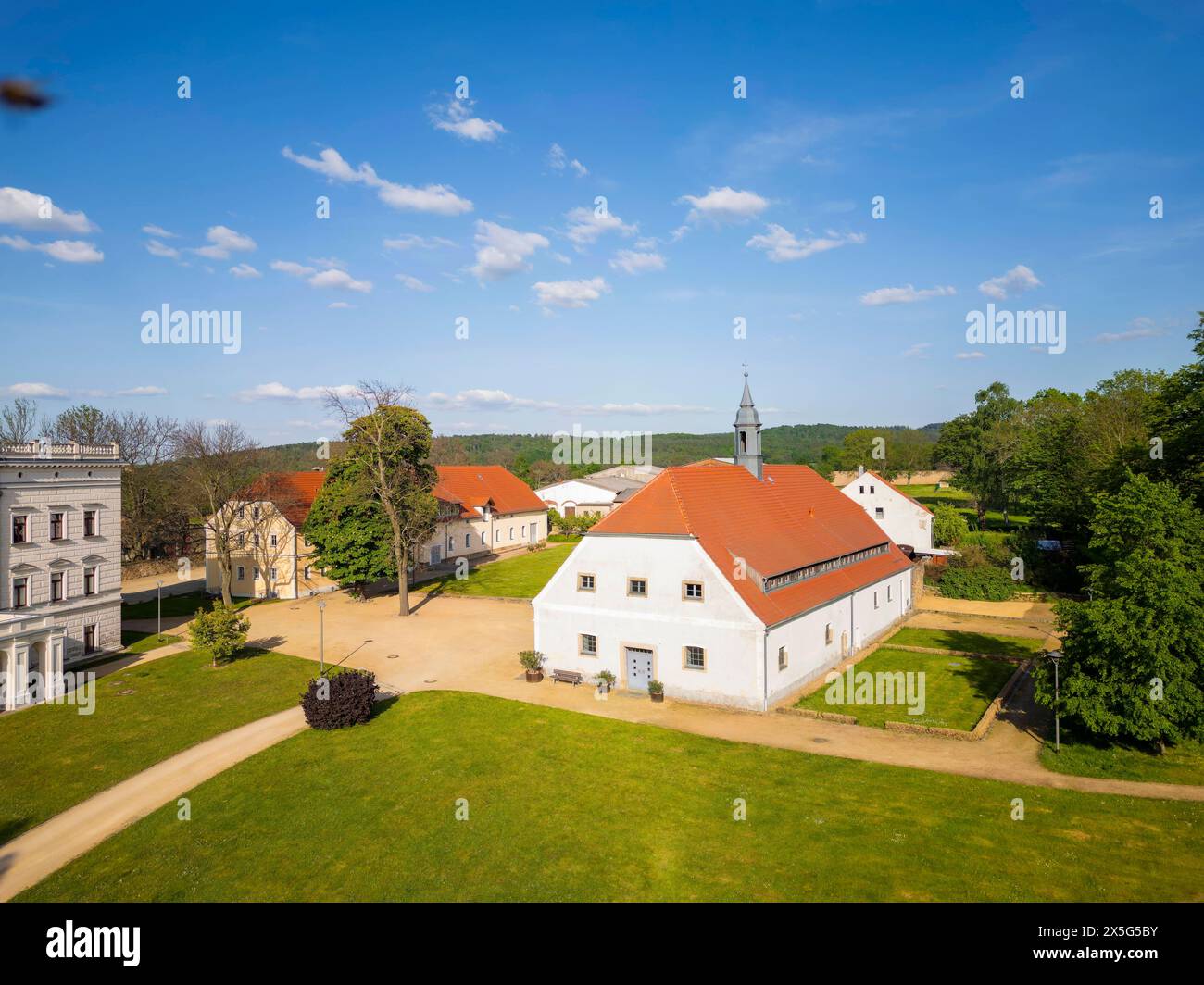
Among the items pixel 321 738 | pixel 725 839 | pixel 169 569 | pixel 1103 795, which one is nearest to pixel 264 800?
pixel 321 738

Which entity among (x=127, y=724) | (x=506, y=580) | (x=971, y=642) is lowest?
(x=127, y=724)

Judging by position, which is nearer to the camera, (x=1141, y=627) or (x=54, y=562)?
(x=1141, y=627)

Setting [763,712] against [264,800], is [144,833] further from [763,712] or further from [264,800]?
[763,712]

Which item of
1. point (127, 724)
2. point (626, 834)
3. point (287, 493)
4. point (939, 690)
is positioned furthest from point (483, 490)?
point (626, 834)

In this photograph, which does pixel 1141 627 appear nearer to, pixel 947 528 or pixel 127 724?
pixel 127 724

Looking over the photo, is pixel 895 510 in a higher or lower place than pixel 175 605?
higher

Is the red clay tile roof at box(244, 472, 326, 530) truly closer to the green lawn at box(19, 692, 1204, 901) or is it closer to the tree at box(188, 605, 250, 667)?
the tree at box(188, 605, 250, 667)

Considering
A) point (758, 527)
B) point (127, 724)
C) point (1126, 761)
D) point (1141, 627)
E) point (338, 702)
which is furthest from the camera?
point (758, 527)
